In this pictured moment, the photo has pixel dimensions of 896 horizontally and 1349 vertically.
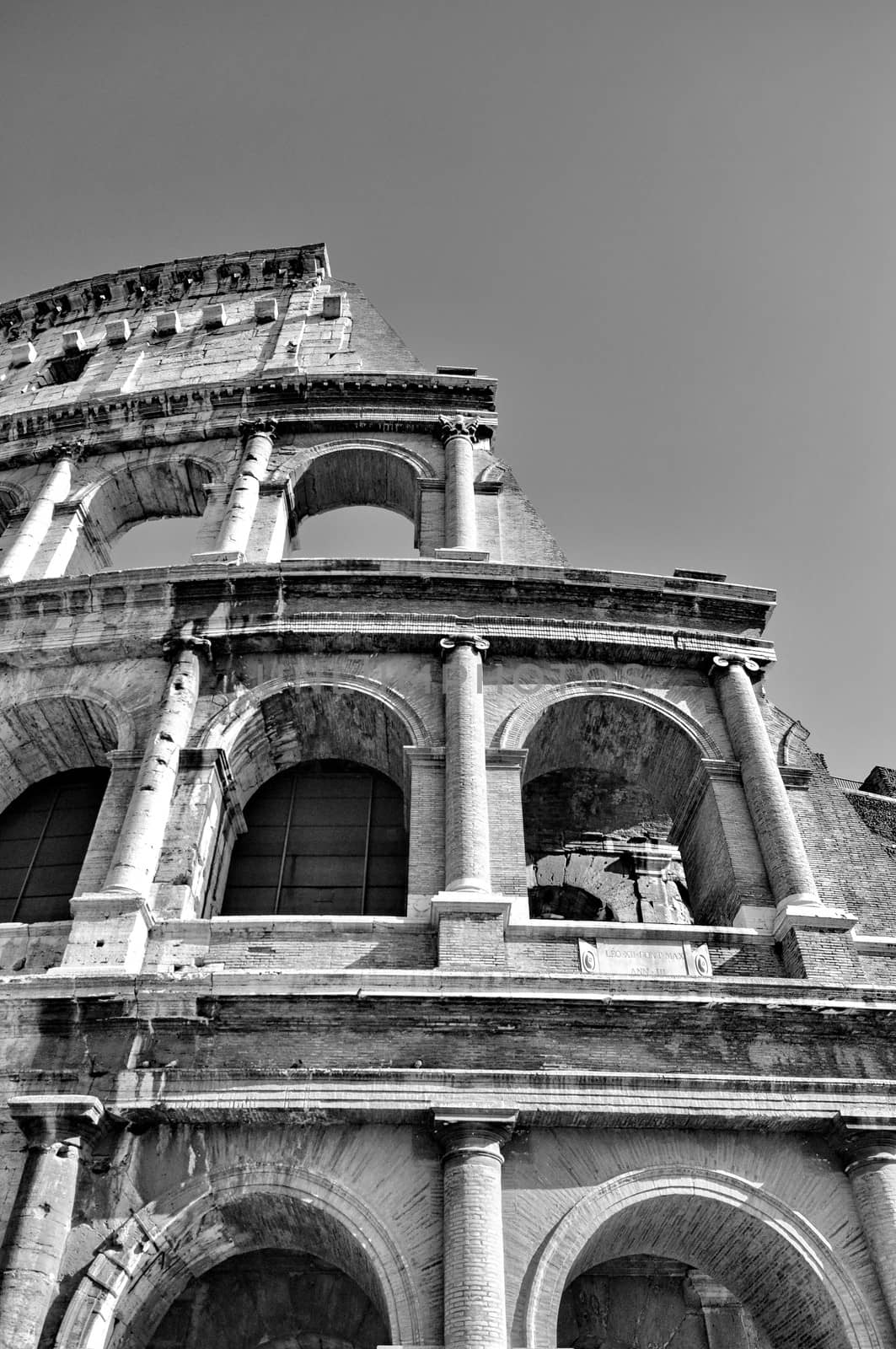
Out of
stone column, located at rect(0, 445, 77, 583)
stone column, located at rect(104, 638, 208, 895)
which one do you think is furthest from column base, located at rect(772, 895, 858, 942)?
stone column, located at rect(0, 445, 77, 583)

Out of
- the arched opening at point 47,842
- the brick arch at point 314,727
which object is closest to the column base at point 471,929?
the brick arch at point 314,727

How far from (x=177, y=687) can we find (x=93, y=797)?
182cm

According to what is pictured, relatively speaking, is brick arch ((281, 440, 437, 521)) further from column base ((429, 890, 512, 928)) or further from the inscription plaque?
the inscription plaque

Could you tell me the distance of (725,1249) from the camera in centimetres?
845

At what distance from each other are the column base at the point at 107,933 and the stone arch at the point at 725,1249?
4.12 metres

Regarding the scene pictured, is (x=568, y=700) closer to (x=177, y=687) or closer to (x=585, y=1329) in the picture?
(x=177, y=687)

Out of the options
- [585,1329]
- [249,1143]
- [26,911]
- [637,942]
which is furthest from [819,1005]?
[26,911]

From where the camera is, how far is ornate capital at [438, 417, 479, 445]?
15.9 m

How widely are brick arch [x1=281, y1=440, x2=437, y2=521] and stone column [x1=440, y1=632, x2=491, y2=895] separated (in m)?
4.18

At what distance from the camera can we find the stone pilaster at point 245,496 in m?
13.8

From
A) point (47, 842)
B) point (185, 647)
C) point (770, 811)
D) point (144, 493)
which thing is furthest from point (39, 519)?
point (770, 811)

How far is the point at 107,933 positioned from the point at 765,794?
638cm

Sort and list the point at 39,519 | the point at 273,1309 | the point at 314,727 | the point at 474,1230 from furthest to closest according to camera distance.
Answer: the point at 39,519
the point at 314,727
the point at 273,1309
the point at 474,1230

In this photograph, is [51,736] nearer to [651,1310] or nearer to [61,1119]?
[61,1119]
